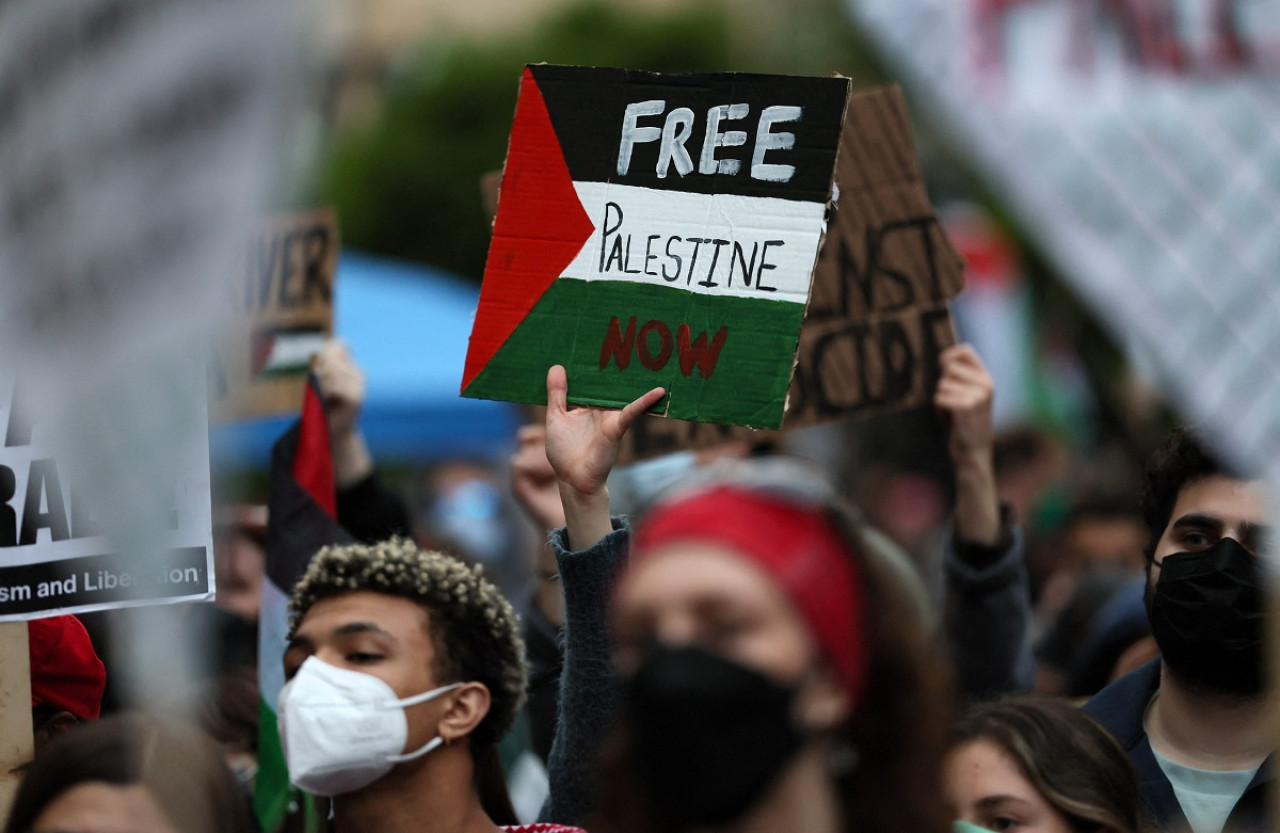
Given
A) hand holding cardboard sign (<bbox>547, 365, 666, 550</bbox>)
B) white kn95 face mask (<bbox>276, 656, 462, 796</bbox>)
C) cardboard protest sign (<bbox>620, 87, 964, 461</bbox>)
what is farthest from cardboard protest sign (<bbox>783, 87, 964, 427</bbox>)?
white kn95 face mask (<bbox>276, 656, 462, 796</bbox>)

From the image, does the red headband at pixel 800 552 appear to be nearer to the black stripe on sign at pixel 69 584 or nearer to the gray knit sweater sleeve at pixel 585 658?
the gray knit sweater sleeve at pixel 585 658

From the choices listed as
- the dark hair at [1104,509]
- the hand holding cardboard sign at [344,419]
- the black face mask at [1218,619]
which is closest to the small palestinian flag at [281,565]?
the hand holding cardboard sign at [344,419]

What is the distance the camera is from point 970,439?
3564mm

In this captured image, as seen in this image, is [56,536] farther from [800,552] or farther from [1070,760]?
[1070,760]

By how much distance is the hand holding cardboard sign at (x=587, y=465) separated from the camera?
2.60 m

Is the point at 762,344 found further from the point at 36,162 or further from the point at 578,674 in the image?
the point at 36,162

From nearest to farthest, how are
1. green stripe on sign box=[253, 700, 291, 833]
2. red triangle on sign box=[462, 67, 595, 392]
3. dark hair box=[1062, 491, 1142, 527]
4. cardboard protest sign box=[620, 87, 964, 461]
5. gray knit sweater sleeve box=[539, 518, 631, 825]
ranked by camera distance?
gray knit sweater sleeve box=[539, 518, 631, 825] → red triangle on sign box=[462, 67, 595, 392] → green stripe on sign box=[253, 700, 291, 833] → cardboard protest sign box=[620, 87, 964, 461] → dark hair box=[1062, 491, 1142, 527]

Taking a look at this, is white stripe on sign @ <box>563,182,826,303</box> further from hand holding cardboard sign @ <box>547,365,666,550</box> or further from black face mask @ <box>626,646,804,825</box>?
black face mask @ <box>626,646,804,825</box>

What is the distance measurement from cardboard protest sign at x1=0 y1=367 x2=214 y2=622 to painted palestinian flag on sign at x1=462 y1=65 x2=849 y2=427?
0.52m

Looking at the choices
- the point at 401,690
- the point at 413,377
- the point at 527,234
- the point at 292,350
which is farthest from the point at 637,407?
the point at 413,377

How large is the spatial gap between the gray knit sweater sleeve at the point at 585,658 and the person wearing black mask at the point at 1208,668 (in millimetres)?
992

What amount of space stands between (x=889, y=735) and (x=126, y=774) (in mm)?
1098

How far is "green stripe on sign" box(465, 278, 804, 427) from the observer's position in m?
2.65

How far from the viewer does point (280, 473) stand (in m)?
3.61
